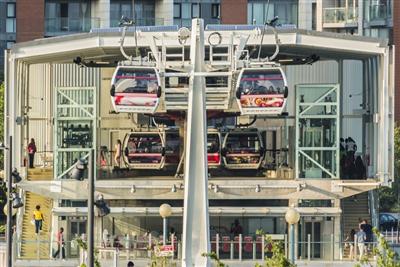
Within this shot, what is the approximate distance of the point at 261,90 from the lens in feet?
202

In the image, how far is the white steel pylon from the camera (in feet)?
196

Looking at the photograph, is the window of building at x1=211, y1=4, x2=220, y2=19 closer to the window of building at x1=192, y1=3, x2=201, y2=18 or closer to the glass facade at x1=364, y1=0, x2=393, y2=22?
the window of building at x1=192, y1=3, x2=201, y2=18

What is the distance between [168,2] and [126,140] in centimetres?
5190

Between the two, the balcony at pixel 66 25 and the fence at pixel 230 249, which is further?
the balcony at pixel 66 25

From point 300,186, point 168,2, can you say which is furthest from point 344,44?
point 168,2

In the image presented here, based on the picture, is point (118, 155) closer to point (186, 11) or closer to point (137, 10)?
point (137, 10)

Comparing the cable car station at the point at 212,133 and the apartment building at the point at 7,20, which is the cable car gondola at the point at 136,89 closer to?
the cable car station at the point at 212,133

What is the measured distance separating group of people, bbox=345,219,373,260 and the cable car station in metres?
0.50

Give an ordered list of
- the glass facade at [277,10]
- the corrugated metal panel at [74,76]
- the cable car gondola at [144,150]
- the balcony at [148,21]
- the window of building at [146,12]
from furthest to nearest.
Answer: the glass facade at [277,10], the window of building at [146,12], the balcony at [148,21], the corrugated metal panel at [74,76], the cable car gondola at [144,150]

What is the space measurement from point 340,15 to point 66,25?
17898mm

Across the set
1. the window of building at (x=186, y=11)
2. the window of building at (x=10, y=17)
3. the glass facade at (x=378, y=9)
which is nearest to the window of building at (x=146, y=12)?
the window of building at (x=186, y=11)

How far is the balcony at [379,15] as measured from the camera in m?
124

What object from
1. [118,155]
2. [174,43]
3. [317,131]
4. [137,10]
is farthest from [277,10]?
[174,43]

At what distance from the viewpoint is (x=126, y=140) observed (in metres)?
73.6
